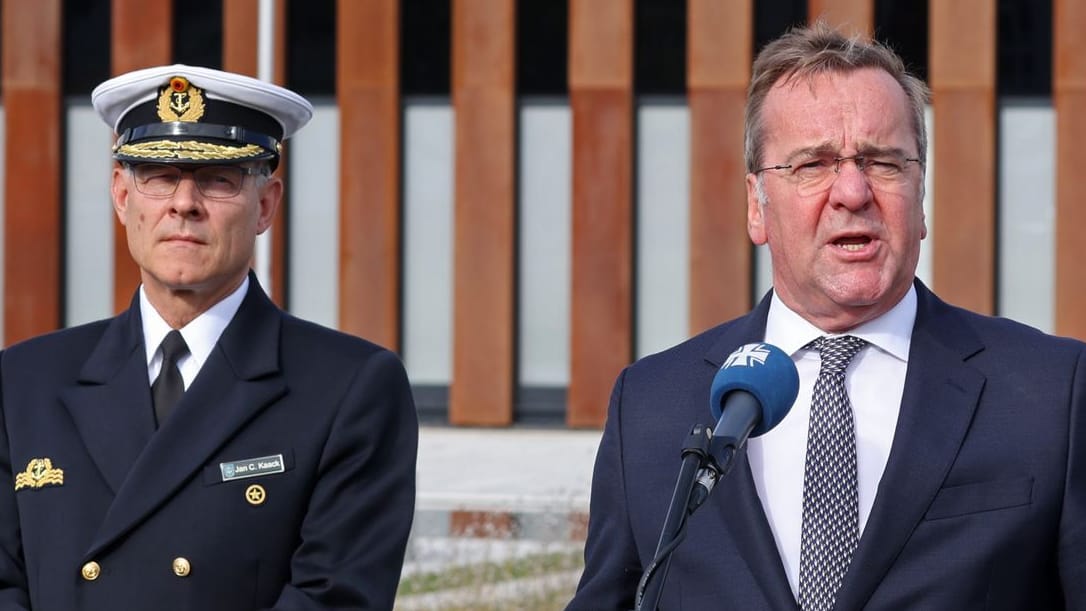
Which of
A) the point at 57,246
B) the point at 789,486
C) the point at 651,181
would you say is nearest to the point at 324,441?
the point at 789,486

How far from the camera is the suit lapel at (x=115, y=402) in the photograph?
3395mm

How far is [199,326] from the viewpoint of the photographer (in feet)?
11.5

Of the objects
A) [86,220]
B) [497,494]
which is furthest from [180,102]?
[86,220]

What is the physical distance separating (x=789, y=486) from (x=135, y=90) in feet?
5.52

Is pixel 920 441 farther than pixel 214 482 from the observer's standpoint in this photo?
No

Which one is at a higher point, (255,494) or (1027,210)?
(1027,210)

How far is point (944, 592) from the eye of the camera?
2.74 metres

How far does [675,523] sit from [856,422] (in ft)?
2.60

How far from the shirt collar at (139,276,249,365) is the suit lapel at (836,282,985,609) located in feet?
4.67

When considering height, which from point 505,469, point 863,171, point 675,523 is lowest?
point 505,469

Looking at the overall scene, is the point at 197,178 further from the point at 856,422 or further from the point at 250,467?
the point at 856,422

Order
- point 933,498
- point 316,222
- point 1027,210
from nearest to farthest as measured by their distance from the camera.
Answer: point 933,498, point 1027,210, point 316,222

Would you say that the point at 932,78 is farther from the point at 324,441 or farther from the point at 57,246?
the point at 324,441

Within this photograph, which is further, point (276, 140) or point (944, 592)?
point (276, 140)
